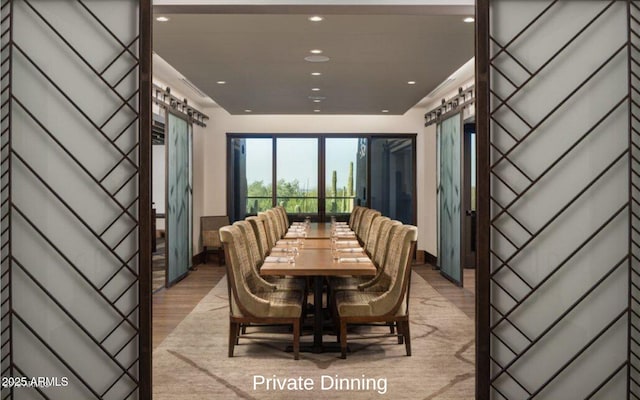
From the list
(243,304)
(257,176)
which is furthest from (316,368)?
(257,176)

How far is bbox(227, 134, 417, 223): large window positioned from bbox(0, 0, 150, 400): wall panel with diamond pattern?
6.50 m

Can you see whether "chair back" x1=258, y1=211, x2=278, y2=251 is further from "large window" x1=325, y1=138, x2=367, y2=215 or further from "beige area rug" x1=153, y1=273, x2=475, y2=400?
"large window" x1=325, y1=138, x2=367, y2=215

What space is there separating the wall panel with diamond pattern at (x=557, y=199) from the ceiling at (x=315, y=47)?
1.64ft

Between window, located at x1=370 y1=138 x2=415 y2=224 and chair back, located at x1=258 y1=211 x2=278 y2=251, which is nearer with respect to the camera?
chair back, located at x1=258 y1=211 x2=278 y2=251

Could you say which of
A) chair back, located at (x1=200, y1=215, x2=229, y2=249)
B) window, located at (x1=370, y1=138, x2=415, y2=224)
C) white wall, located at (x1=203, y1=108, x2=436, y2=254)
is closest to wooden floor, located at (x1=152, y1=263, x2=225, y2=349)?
chair back, located at (x1=200, y1=215, x2=229, y2=249)

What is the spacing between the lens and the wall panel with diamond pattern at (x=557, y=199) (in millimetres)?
2340

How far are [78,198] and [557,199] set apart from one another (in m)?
2.04

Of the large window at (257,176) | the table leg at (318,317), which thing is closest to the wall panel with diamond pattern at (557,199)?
the table leg at (318,317)

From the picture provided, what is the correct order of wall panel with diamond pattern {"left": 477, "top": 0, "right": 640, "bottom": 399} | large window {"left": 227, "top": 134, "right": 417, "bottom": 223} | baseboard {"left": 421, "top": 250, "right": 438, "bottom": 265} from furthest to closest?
1. large window {"left": 227, "top": 134, "right": 417, "bottom": 223}
2. baseboard {"left": 421, "top": 250, "right": 438, "bottom": 265}
3. wall panel with diamond pattern {"left": 477, "top": 0, "right": 640, "bottom": 399}

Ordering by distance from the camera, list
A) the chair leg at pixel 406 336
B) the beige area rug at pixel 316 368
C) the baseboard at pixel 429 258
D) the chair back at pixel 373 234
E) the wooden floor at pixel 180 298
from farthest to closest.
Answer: the baseboard at pixel 429 258 → the chair back at pixel 373 234 → the wooden floor at pixel 180 298 → the chair leg at pixel 406 336 → the beige area rug at pixel 316 368

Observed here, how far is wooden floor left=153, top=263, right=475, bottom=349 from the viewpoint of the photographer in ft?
15.8

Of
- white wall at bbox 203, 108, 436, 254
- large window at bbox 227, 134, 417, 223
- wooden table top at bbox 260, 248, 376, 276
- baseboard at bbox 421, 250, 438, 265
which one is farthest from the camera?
large window at bbox 227, 134, 417, 223

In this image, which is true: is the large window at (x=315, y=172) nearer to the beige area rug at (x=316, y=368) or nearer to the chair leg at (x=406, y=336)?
the beige area rug at (x=316, y=368)

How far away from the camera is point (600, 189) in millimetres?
2357
